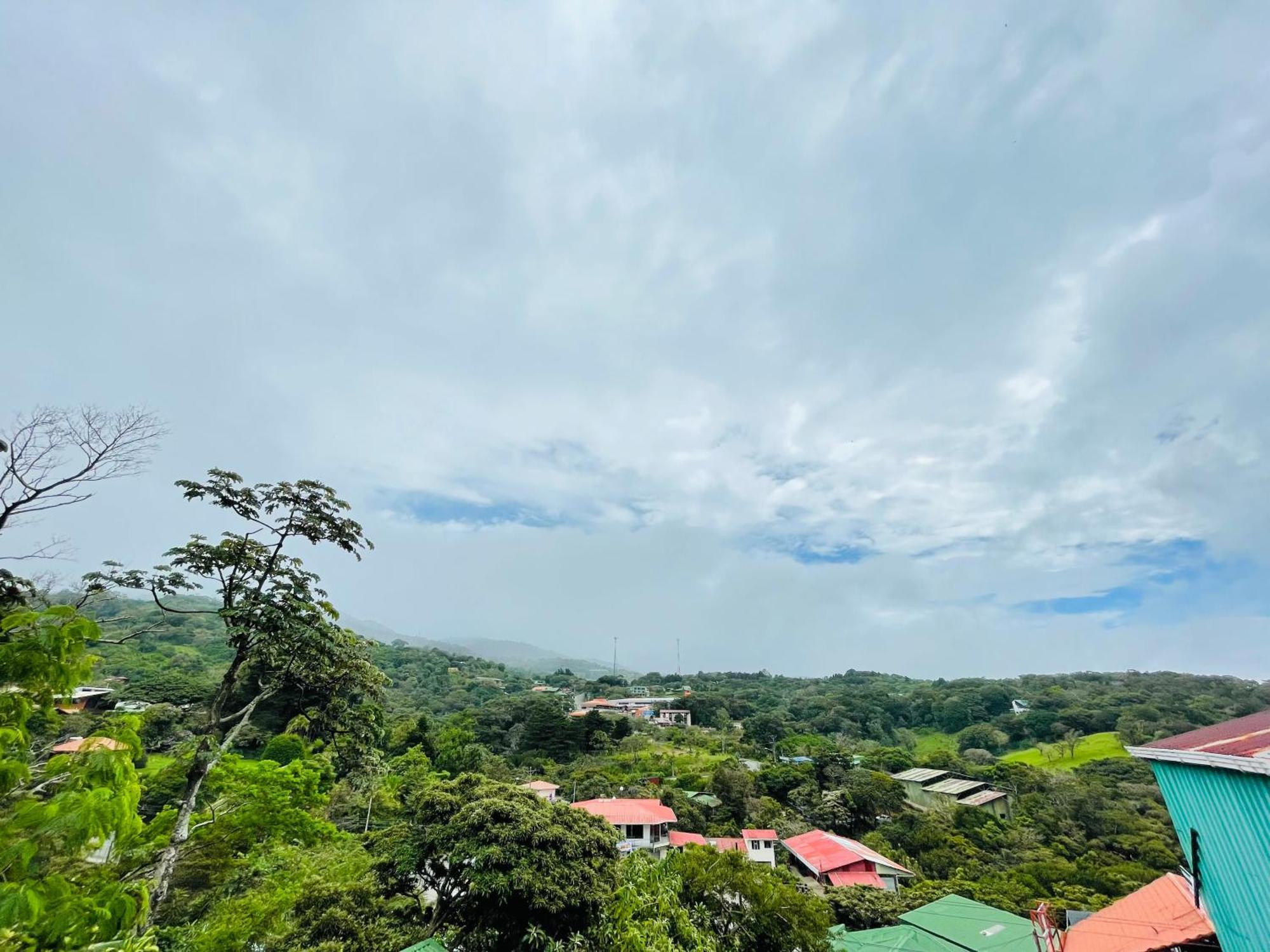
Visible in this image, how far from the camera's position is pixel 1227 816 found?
584cm

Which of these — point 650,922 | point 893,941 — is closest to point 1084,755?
point 893,941

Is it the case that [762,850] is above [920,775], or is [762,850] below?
below

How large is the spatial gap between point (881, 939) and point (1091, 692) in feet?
259

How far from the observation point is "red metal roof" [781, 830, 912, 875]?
2480cm

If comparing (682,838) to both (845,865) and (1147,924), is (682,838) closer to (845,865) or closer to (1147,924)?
(845,865)

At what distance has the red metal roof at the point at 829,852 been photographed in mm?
24797

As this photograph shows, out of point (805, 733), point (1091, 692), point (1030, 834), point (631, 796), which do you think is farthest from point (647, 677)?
point (1030, 834)

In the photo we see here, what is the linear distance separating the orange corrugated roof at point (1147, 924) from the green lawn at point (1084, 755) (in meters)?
42.5

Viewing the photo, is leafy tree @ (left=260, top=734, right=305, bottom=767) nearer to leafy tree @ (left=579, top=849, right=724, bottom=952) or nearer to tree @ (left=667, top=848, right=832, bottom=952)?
leafy tree @ (left=579, top=849, right=724, bottom=952)

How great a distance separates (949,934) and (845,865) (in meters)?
10.7

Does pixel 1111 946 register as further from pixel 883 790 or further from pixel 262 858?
pixel 883 790

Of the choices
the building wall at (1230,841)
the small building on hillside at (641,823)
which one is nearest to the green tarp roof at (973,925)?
the building wall at (1230,841)

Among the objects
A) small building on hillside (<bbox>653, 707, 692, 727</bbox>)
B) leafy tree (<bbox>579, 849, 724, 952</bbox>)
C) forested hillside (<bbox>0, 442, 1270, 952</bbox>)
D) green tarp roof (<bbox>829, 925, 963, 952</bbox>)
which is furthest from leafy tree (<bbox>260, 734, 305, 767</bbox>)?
small building on hillside (<bbox>653, 707, 692, 727</bbox>)

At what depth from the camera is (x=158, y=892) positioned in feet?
29.6
